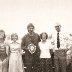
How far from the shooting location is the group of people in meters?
3.49

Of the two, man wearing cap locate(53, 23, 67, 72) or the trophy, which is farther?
the trophy

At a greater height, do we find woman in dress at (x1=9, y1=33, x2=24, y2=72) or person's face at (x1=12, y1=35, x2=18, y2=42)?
person's face at (x1=12, y1=35, x2=18, y2=42)

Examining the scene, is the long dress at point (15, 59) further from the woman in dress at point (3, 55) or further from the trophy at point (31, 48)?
the trophy at point (31, 48)

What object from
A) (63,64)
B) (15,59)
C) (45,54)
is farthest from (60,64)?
(15,59)

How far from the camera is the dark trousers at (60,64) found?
11.4ft

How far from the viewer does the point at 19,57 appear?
3.59 m

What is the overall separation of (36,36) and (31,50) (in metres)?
0.29

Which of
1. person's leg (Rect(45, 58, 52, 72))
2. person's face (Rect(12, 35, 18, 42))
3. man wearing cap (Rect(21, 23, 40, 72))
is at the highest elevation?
person's face (Rect(12, 35, 18, 42))

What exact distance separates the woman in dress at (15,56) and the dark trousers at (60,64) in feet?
2.16

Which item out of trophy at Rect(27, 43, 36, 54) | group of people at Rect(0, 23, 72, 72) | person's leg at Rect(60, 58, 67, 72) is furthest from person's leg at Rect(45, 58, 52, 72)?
Result: trophy at Rect(27, 43, 36, 54)

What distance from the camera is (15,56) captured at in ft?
11.6

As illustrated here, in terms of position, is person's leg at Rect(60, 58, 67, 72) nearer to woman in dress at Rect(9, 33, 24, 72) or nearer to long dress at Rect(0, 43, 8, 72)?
woman in dress at Rect(9, 33, 24, 72)

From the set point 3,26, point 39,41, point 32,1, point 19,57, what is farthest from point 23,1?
point 19,57

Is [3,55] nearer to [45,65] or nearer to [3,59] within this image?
[3,59]
